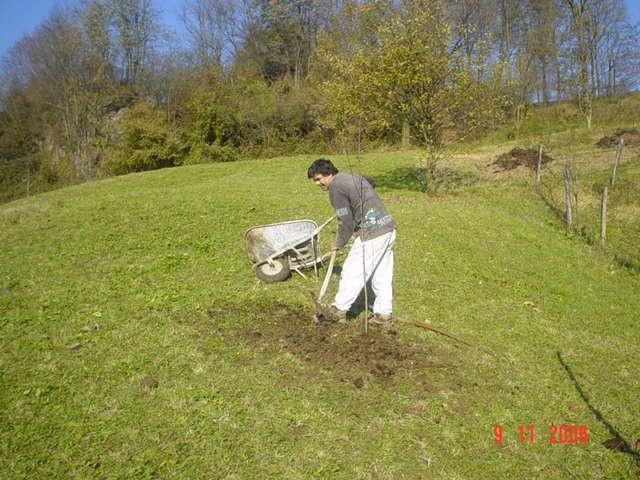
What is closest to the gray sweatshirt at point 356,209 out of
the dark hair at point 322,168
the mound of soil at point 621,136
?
the dark hair at point 322,168

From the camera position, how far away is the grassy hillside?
349 centimetres

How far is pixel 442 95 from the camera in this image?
48.4ft

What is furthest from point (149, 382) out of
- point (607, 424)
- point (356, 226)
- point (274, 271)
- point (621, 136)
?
point (621, 136)

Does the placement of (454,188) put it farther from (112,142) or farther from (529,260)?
(112,142)

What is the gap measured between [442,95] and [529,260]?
7158 mm

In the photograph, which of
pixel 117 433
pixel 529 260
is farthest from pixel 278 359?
pixel 529 260

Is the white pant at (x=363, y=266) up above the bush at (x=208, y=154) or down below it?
below

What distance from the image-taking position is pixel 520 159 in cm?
2131

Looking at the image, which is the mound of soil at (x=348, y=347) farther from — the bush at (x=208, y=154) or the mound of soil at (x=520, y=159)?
the bush at (x=208, y=154)

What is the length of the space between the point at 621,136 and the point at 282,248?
23620mm

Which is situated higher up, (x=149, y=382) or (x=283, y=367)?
(x=149, y=382)

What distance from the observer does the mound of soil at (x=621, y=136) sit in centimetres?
2280
